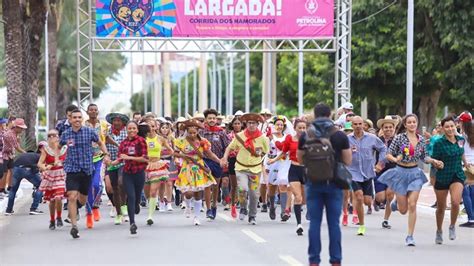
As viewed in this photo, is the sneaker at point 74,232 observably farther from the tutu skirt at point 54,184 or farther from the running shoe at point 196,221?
the running shoe at point 196,221

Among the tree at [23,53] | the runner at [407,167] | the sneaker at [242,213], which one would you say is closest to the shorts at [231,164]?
the sneaker at [242,213]

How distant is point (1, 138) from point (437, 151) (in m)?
9.68

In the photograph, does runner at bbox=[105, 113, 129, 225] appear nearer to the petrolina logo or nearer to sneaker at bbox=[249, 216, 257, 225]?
sneaker at bbox=[249, 216, 257, 225]

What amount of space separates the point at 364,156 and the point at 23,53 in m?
18.3

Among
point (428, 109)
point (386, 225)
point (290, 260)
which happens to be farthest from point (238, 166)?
point (428, 109)

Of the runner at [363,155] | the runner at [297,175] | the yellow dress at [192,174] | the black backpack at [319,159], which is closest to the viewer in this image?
the black backpack at [319,159]

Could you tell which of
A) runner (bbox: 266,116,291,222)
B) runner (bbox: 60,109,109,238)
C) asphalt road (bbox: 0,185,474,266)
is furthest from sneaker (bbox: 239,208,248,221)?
runner (bbox: 60,109,109,238)

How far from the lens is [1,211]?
20.7m

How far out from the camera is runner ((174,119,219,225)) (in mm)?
16969

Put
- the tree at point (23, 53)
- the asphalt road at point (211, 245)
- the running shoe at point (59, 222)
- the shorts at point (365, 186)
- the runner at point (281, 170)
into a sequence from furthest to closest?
the tree at point (23, 53)
the runner at point (281, 170)
the running shoe at point (59, 222)
the shorts at point (365, 186)
the asphalt road at point (211, 245)

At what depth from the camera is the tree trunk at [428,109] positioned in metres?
43.8

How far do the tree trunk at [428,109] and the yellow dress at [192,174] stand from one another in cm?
2753

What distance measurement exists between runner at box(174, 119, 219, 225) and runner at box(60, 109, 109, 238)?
2.17 metres

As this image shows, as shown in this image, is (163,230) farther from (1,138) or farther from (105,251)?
(1,138)
